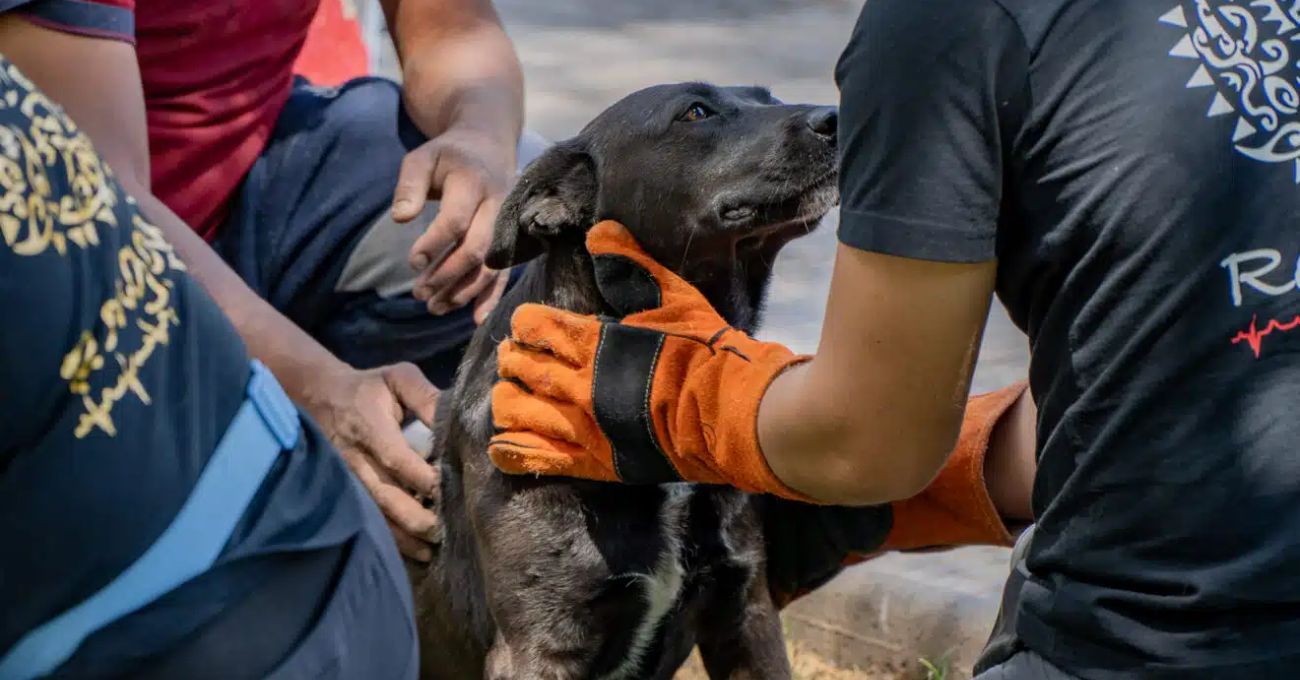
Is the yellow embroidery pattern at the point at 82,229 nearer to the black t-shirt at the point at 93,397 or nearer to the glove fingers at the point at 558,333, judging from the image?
the black t-shirt at the point at 93,397

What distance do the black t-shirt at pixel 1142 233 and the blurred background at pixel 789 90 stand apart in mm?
182

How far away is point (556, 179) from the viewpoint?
9.54ft

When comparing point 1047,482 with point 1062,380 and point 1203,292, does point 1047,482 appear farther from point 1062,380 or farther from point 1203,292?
point 1203,292

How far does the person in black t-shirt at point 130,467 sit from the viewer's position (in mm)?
1448

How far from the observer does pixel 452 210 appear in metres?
3.22

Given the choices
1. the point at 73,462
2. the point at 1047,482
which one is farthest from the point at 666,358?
the point at 73,462

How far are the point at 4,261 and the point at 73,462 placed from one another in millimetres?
200

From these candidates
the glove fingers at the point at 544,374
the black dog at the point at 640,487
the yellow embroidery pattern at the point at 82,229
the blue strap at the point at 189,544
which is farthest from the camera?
A: the black dog at the point at 640,487

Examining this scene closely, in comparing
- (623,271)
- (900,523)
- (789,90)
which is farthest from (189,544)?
(789,90)

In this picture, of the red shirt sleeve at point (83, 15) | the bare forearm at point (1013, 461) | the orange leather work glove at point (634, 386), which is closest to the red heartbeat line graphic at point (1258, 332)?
the orange leather work glove at point (634, 386)

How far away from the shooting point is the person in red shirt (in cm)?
309

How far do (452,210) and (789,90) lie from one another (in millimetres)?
3627

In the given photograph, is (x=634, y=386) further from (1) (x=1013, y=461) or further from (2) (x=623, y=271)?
(1) (x=1013, y=461)

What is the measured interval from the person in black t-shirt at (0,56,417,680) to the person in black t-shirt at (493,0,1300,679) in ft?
2.08
